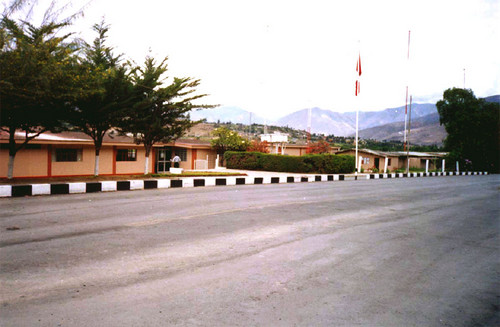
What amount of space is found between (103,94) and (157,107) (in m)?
4.71

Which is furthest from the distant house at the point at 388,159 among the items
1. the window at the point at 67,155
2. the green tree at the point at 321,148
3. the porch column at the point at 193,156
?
the window at the point at 67,155

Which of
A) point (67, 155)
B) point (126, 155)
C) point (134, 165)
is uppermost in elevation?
point (126, 155)

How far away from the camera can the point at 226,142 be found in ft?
126

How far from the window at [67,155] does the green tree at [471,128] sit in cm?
4674

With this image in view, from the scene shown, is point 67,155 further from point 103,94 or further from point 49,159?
point 103,94

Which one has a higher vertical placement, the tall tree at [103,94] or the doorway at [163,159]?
the tall tree at [103,94]

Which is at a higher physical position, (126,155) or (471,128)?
(471,128)

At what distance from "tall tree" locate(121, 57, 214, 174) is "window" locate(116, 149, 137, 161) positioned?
154 inches

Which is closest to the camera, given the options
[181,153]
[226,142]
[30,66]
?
[30,66]

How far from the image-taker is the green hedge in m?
30.9

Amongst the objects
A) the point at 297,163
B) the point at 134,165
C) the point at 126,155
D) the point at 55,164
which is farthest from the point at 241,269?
the point at 297,163

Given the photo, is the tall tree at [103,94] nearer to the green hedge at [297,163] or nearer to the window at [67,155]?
the window at [67,155]

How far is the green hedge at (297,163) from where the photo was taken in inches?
1216

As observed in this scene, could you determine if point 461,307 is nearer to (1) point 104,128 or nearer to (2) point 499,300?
(2) point 499,300
